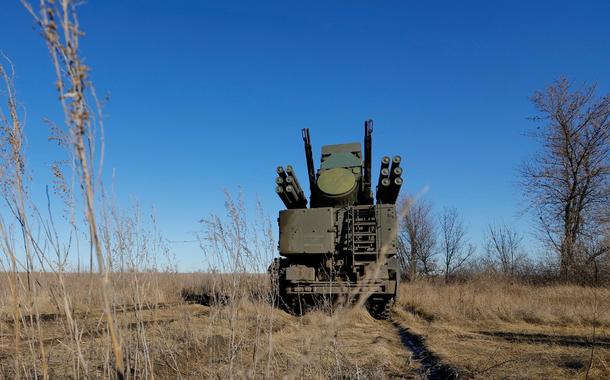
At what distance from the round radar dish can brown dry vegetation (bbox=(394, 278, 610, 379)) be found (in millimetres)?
3273

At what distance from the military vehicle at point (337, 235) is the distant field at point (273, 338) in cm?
81

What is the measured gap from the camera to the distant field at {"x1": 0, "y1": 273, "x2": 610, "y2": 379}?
8.02 ft

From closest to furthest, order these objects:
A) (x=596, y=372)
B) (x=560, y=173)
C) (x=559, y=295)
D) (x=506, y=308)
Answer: (x=596, y=372) < (x=506, y=308) < (x=559, y=295) < (x=560, y=173)

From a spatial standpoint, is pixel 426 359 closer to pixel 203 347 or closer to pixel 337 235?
pixel 203 347

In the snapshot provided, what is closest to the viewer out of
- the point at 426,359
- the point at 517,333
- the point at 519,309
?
A: the point at 426,359

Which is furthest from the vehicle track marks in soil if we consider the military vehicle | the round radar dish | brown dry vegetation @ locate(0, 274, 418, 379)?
the round radar dish

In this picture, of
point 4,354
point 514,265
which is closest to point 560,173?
point 514,265

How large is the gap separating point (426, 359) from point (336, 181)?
5175mm

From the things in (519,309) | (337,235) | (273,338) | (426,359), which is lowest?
(519,309)

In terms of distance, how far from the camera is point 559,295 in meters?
13.3

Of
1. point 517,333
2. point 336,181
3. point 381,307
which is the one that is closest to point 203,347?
point 381,307

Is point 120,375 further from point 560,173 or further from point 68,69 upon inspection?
point 560,173

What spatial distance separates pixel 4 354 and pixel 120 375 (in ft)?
14.1

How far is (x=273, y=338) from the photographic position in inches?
210
